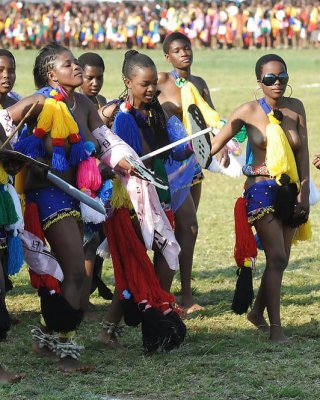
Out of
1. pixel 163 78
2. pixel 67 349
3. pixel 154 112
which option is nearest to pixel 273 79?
pixel 154 112

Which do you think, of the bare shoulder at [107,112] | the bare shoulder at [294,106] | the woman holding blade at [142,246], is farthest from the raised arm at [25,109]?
the bare shoulder at [294,106]

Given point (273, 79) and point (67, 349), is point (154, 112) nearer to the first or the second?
point (273, 79)

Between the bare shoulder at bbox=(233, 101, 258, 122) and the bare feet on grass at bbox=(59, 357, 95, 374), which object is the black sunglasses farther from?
the bare feet on grass at bbox=(59, 357, 95, 374)

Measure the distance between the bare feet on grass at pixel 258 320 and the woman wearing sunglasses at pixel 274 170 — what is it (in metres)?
0.27

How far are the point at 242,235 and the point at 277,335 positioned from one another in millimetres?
717

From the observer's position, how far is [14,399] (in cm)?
584

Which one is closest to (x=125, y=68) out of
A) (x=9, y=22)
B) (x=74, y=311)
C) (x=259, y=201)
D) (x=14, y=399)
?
(x=259, y=201)

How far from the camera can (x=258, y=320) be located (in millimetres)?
7750

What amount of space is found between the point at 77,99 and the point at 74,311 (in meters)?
1.34

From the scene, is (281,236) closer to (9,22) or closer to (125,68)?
(125,68)

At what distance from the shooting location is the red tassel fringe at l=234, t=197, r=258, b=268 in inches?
291

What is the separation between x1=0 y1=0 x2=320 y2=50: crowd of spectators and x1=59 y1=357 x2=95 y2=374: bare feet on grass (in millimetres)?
38415

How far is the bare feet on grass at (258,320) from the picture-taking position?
7711 mm

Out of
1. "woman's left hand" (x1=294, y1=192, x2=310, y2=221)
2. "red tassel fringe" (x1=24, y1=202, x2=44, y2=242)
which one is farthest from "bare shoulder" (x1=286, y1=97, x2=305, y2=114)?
"red tassel fringe" (x1=24, y1=202, x2=44, y2=242)
